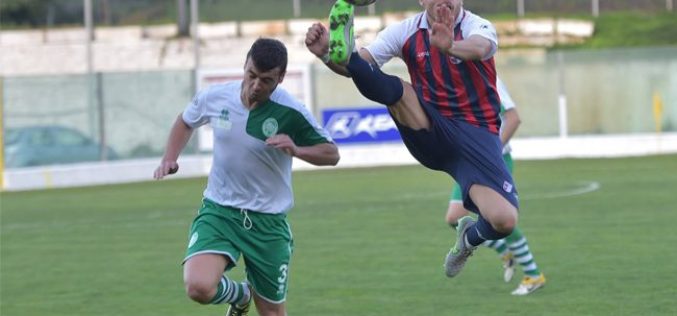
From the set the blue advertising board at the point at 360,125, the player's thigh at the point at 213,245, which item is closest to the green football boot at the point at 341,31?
the player's thigh at the point at 213,245

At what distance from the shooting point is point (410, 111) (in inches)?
360

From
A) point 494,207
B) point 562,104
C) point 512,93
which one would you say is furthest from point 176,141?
point 512,93

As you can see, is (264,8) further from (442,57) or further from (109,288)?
(442,57)

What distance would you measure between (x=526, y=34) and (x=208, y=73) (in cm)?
1592

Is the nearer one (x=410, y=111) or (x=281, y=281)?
(x=281, y=281)

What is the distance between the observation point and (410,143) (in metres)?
9.39

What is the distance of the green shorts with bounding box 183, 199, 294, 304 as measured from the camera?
873 cm

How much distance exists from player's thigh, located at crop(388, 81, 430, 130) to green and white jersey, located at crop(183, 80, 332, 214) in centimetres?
61

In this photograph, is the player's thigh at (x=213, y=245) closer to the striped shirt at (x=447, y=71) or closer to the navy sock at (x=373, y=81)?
the navy sock at (x=373, y=81)

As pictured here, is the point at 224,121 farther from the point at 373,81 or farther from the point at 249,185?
the point at 373,81

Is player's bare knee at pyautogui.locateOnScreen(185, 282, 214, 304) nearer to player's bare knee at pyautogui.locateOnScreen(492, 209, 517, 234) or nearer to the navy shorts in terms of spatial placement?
the navy shorts

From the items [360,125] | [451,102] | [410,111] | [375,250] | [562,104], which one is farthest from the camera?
[562,104]

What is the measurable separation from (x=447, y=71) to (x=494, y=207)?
37.3 inches

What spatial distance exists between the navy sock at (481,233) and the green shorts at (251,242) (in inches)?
57.9
